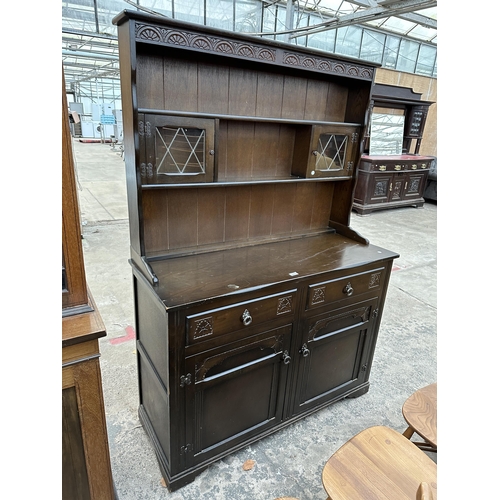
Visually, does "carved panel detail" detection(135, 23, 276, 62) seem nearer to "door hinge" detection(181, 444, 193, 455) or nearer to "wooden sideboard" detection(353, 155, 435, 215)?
"door hinge" detection(181, 444, 193, 455)

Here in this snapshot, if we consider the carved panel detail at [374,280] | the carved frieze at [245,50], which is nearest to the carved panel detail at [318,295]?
the carved panel detail at [374,280]

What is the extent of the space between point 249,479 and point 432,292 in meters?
2.76

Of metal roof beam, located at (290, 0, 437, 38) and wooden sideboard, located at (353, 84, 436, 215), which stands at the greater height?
metal roof beam, located at (290, 0, 437, 38)

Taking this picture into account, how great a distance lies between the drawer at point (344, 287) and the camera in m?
1.61

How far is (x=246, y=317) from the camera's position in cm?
141

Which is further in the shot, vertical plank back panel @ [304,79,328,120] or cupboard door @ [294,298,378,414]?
vertical plank back panel @ [304,79,328,120]

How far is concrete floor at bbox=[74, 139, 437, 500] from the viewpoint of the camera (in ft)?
5.19

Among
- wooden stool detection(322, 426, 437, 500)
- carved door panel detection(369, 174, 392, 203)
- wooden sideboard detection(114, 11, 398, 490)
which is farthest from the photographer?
carved door panel detection(369, 174, 392, 203)

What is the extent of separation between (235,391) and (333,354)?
0.61m

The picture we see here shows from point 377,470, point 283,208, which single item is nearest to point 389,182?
point 283,208

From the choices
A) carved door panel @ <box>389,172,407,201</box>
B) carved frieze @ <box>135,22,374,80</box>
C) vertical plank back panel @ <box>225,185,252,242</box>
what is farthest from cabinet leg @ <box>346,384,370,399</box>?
carved door panel @ <box>389,172,407,201</box>

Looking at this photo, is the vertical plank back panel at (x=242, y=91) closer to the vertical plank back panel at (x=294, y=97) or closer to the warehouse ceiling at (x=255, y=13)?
the vertical plank back panel at (x=294, y=97)

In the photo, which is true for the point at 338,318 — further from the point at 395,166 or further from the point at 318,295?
the point at 395,166
